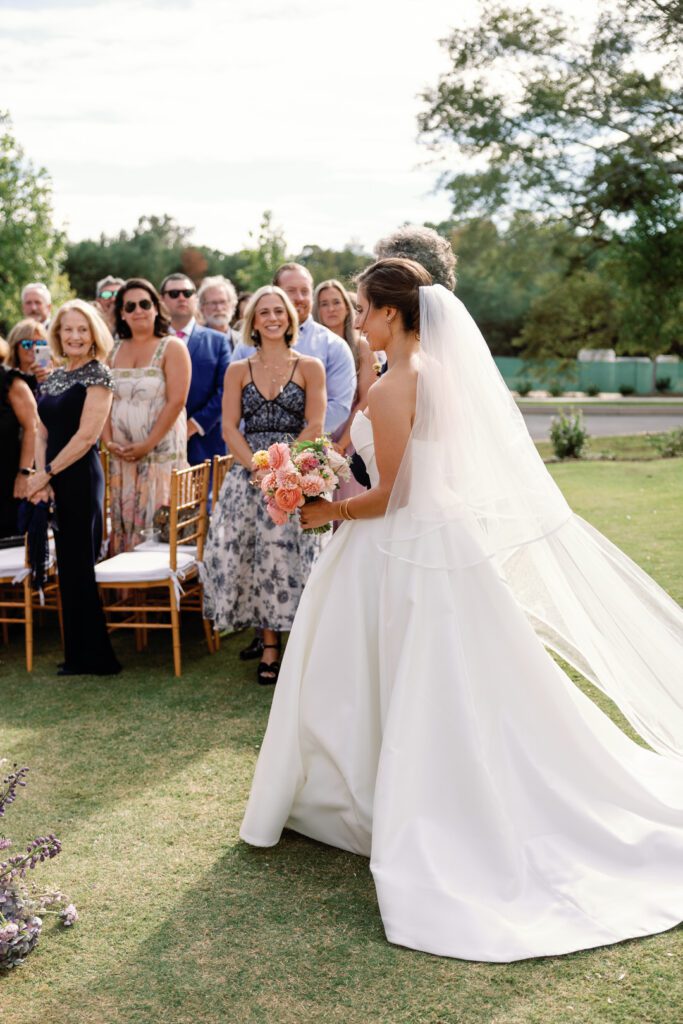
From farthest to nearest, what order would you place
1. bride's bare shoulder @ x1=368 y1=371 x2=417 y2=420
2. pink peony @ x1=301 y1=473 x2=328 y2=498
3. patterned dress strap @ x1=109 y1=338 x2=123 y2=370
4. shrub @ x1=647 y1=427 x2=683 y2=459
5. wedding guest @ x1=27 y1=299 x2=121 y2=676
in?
1. shrub @ x1=647 y1=427 x2=683 y2=459
2. patterned dress strap @ x1=109 y1=338 x2=123 y2=370
3. wedding guest @ x1=27 y1=299 x2=121 y2=676
4. pink peony @ x1=301 y1=473 x2=328 y2=498
5. bride's bare shoulder @ x1=368 y1=371 x2=417 y2=420

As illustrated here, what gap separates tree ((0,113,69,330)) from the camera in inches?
1149

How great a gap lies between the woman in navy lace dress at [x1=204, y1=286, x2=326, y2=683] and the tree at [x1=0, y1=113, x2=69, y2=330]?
2454cm

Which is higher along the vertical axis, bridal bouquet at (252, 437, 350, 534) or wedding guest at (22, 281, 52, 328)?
wedding guest at (22, 281, 52, 328)

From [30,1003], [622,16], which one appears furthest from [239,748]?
[622,16]

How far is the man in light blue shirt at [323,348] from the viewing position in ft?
22.9

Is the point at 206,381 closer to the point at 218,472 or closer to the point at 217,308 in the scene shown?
the point at 217,308

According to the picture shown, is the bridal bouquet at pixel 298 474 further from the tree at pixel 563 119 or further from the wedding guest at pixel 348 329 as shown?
the tree at pixel 563 119

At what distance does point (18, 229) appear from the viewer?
29484 millimetres

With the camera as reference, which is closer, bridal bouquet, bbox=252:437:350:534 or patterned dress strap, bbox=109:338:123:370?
bridal bouquet, bbox=252:437:350:534

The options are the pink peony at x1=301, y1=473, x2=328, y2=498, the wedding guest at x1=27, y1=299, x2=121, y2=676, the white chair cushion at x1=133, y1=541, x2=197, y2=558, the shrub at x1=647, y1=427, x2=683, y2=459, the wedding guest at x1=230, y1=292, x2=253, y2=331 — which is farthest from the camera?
the shrub at x1=647, y1=427, x2=683, y2=459

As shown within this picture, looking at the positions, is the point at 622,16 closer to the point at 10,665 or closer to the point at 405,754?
the point at 10,665

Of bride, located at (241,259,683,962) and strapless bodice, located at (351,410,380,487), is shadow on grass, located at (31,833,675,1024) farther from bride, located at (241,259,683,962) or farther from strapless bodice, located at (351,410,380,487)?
strapless bodice, located at (351,410,380,487)

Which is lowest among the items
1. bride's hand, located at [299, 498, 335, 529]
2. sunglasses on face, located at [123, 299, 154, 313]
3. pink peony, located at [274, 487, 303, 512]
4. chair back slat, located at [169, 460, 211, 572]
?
chair back slat, located at [169, 460, 211, 572]

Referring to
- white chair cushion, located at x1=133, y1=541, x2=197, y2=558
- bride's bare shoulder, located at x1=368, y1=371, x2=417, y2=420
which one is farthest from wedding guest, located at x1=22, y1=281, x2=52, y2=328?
bride's bare shoulder, located at x1=368, y1=371, x2=417, y2=420
